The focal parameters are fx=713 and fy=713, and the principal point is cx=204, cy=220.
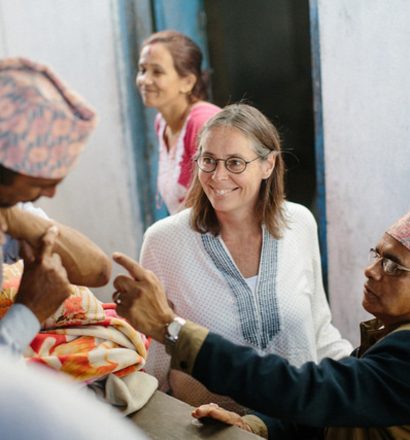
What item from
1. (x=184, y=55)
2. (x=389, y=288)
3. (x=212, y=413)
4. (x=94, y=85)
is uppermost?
(x=184, y=55)

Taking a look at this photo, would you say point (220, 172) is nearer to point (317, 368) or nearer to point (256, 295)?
point (256, 295)

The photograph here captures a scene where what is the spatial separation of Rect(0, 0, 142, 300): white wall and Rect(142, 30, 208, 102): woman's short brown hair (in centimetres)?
80

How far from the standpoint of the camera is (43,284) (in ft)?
3.92

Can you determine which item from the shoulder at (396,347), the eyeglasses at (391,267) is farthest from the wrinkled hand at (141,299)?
the eyeglasses at (391,267)

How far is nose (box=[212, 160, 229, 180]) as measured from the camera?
7.46 ft

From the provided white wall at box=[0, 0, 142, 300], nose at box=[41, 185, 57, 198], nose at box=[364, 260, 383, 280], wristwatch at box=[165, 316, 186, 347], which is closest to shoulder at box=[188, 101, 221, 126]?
white wall at box=[0, 0, 142, 300]

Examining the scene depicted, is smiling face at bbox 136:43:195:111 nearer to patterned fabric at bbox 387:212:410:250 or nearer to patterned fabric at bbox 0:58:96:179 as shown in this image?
patterned fabric at bbox 387:212:410:250

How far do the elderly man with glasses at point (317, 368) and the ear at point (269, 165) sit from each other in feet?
2.18

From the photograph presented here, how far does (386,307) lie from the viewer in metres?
1.76

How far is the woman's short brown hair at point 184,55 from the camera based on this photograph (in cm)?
340

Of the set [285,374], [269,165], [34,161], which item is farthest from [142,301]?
[269,165]

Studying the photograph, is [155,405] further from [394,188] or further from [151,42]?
[151,42]

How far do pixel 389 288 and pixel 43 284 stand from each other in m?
0.92

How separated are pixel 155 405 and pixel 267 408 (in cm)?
34
